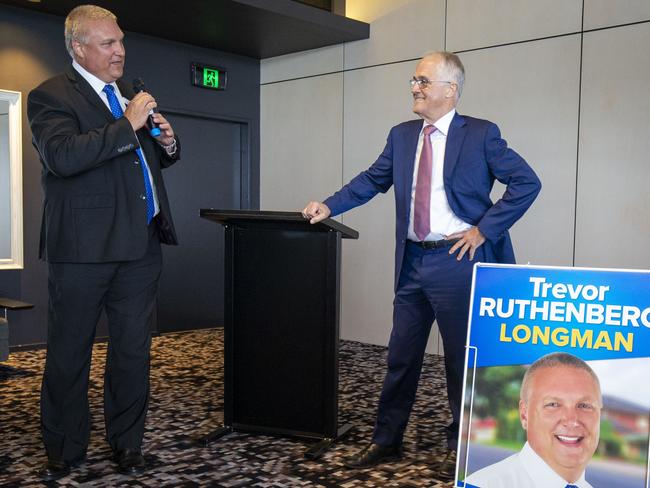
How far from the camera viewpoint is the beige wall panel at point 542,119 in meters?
4.80

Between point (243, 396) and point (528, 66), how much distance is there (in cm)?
311

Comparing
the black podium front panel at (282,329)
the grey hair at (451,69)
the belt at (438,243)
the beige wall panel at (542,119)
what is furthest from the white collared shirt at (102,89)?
the beige wall panel at (542,119)

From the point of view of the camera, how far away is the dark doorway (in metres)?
6.45

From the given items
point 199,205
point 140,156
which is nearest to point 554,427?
point 140,156

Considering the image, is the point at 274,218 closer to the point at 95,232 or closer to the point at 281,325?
the point at 281,325

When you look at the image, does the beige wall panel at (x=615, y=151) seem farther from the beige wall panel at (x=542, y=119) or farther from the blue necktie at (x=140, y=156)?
the blue necktie at (x=140, y=156)

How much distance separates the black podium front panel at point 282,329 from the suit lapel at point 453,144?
0.56 metres

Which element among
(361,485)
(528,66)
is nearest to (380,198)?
(528,66)

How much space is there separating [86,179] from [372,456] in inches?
62.9

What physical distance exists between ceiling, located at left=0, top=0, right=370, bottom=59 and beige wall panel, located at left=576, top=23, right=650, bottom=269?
2054 millimetres

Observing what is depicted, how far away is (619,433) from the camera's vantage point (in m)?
1.90

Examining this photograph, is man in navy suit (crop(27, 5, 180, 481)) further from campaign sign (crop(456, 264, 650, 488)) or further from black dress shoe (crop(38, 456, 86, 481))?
campaign sign (crop(456, 264, 650, 488))

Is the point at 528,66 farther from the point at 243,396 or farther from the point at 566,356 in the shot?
the point at 566,356

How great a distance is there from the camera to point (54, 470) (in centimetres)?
282
